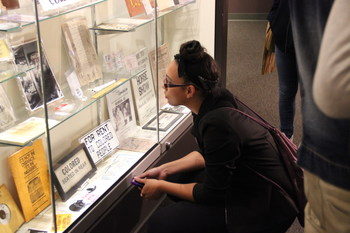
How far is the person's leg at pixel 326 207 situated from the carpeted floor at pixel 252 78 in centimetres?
171

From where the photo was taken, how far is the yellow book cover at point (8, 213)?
1.84 meters

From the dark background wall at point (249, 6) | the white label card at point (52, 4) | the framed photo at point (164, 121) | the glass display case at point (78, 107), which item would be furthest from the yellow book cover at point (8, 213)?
the dark background wall at point (249, 6)

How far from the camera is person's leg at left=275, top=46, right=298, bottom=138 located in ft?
9.83

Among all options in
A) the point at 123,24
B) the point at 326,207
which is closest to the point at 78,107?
the point at 123,24

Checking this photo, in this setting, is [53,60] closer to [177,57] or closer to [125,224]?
[177,57]

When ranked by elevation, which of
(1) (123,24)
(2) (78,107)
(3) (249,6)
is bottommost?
(3) (249,6)

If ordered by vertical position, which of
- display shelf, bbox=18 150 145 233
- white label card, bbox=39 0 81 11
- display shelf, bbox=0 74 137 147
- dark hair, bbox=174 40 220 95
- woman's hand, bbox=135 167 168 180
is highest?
white label card, bbox=39 0 81 11

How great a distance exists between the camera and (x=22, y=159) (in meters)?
1.90

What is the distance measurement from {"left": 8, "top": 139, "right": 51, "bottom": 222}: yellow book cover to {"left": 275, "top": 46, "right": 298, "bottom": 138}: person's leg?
177 cm

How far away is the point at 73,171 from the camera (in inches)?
86.2

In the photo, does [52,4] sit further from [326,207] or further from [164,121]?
[326,207]

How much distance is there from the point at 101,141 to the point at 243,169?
2.99ft

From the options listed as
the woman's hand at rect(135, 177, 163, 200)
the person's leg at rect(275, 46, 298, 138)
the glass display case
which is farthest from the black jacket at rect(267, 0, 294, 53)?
the woman's hand at rect(135, 177, 163, 200)

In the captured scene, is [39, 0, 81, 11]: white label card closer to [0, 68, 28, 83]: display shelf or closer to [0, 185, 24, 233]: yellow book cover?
[0, 68, 28, 83]: display shelf
